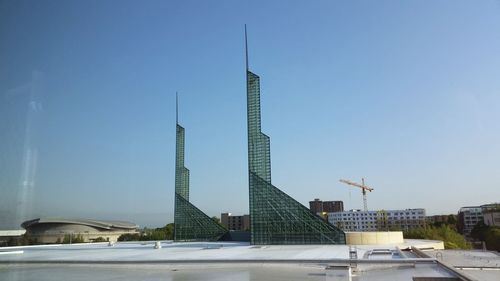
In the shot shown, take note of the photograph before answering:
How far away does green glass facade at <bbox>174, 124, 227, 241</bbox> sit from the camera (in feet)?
103

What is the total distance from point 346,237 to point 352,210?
173ft

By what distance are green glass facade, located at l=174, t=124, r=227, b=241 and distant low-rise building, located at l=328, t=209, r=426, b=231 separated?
39.9 metres

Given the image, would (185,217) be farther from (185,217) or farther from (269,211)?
(269,211)

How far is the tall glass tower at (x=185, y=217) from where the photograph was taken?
103 ft

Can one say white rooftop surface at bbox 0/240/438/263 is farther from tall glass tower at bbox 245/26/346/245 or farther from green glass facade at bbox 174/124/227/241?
green glass facade at bbox 174/124/227/241

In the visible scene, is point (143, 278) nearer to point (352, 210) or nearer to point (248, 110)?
point (248, 110)

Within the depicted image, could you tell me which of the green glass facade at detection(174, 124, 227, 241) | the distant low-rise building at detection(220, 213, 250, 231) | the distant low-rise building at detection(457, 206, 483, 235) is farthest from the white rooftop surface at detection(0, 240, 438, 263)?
the distant low-rise building at detection(220, 213, 250, 231)

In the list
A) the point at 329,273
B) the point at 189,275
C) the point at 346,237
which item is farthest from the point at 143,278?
the point at 346,237

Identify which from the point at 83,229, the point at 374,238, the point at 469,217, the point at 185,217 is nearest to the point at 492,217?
the point at 469,217

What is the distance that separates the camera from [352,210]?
72.7 meters

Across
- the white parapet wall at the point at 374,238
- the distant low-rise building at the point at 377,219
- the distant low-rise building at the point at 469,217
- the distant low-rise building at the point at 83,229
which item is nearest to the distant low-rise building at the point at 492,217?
the distant low-rise building at the point at 469,217

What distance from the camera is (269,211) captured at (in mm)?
24406

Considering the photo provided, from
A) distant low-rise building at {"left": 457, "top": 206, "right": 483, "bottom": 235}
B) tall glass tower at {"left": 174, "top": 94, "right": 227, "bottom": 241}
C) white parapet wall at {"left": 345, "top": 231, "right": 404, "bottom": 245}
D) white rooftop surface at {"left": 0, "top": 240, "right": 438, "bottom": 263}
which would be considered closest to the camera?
white rooftop surface at {"left": 0, "top": 240, "right": 438, "bottom": 263}

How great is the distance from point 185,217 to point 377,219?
46.7 metres
